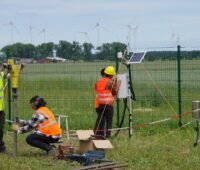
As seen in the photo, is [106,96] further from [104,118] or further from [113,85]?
[104,118]

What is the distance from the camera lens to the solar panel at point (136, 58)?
12.8 m

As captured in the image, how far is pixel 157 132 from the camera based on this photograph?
1425 centimetres

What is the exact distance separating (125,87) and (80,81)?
2.58 meters

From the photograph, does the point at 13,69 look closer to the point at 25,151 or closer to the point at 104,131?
the point at 25,151

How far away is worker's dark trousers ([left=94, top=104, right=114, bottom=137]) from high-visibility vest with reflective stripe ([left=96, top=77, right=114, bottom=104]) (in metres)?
0.12

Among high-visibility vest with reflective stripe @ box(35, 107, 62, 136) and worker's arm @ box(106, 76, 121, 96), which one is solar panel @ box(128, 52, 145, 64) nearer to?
worker's arm @ box(106, 76, 121, 96)

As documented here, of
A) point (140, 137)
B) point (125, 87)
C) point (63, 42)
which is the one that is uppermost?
point (63, 42)

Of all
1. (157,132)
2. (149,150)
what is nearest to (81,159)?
(149,150)

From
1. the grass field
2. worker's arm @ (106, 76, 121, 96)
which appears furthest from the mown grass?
worker's arm @ (106, 76, 121, 96)

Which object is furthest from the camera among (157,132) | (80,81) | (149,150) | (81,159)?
(80,81)

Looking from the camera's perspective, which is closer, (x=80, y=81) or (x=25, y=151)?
(x=25, y=151)

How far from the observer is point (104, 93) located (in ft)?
42.3

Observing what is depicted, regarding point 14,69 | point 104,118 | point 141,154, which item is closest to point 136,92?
point 104,118

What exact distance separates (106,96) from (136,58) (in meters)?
1.15
